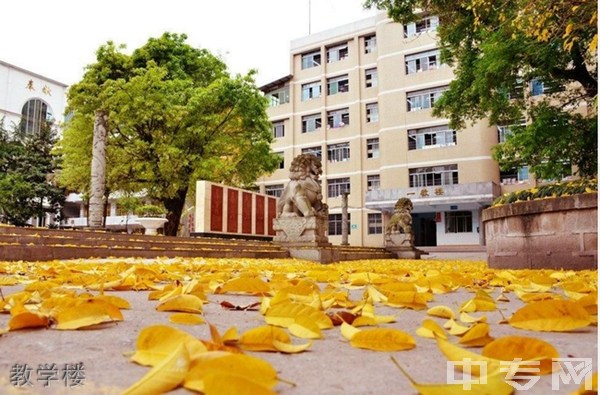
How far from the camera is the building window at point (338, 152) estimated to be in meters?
33.7

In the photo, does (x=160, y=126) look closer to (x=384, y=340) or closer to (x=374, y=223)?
(x=384, y=340)

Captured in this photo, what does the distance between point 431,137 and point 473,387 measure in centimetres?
3013

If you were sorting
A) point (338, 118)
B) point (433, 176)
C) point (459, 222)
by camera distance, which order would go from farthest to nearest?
1. point (338, 118)
2. point (433, 176)
3. point (459, 222)

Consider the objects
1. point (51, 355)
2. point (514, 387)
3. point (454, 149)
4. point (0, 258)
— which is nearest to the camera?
point (514, 387)

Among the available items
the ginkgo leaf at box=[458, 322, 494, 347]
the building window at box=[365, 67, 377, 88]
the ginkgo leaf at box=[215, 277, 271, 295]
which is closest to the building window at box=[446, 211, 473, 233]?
the building window at box=[365, 67, 377, 88]

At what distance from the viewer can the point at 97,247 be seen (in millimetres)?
7633

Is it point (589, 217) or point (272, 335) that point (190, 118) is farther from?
point (272, 335)

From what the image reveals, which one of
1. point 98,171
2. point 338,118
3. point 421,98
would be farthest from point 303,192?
point 338,118

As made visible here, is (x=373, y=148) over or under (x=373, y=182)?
over

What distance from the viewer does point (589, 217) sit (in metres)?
5.17

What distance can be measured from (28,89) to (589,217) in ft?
156

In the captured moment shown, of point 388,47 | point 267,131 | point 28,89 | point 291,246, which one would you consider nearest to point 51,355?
point 291,246

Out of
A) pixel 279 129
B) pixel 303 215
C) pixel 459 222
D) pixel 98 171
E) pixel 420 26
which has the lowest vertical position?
pixel 303 215

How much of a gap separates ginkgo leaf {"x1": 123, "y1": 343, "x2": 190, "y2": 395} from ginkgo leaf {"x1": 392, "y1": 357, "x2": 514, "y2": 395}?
0.40m
